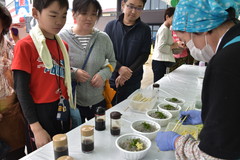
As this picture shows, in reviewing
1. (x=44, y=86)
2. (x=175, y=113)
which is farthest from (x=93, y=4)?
(x=175, y=113)

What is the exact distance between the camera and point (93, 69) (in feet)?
4.38

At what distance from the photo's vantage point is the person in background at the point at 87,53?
1.24 meters

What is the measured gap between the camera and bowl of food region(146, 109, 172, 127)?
98 cm

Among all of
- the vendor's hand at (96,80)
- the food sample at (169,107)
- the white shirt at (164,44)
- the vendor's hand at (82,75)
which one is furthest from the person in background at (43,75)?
the white shirt at (164,44)

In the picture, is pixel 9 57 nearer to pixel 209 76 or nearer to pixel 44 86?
pixel 44 86

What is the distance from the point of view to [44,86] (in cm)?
100

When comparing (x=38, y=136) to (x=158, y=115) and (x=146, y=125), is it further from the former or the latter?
(x=158, y=115)

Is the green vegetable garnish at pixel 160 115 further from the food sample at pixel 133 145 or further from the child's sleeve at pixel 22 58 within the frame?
the child's sleeve at pixel 22 58

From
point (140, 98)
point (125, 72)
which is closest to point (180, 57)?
point (125, 72)

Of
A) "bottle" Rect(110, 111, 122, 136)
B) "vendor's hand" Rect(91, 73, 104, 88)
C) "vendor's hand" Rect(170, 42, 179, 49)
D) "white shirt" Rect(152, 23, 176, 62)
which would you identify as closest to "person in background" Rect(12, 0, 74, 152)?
"vendor's hand" Rect(91, 73, 104, 88)

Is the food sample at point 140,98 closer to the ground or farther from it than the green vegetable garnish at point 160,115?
farther from it

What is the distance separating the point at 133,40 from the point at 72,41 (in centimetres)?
71

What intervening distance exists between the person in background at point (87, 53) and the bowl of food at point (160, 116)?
44 centimetres

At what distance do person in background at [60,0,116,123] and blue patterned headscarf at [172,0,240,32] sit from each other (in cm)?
70
